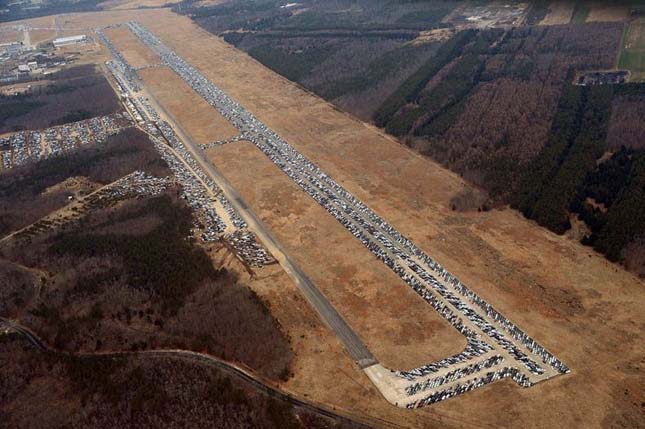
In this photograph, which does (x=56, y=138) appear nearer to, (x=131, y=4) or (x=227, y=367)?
(x=227, y=367)

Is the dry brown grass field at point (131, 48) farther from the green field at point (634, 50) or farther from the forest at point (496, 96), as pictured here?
the green field at point (634, 50)

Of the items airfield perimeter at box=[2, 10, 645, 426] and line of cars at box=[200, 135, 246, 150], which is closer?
airfield perimeter at box=[2, 10, 645, 426]

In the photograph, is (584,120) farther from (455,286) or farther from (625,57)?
(455,286)

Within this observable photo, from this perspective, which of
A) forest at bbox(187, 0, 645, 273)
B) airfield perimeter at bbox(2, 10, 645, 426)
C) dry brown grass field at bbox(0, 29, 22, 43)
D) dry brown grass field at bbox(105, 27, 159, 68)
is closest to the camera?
airfield perimeter at bbox(2, 10, 645, 426)

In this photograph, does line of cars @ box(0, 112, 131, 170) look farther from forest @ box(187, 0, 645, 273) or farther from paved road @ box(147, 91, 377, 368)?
forest @ box(187, 0, 645, 273)

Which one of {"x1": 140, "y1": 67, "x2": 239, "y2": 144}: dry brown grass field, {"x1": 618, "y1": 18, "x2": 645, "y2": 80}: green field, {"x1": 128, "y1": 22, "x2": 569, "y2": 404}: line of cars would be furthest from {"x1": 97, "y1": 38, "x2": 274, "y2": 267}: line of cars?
{"x1": 618, "y1": 18, "x2": 645, "y2": 80}: green field

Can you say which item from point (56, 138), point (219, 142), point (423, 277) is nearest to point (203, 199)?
point (219, 142)

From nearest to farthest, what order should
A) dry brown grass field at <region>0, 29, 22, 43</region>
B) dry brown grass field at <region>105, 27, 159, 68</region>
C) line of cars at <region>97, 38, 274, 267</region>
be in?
line of cars at <region>97, 38, 274, 267</region> → dry brown grass field at <region>105, 27, 159, 68</region> → dry brown grass field at <region>0, 29, 22, 43</region>
